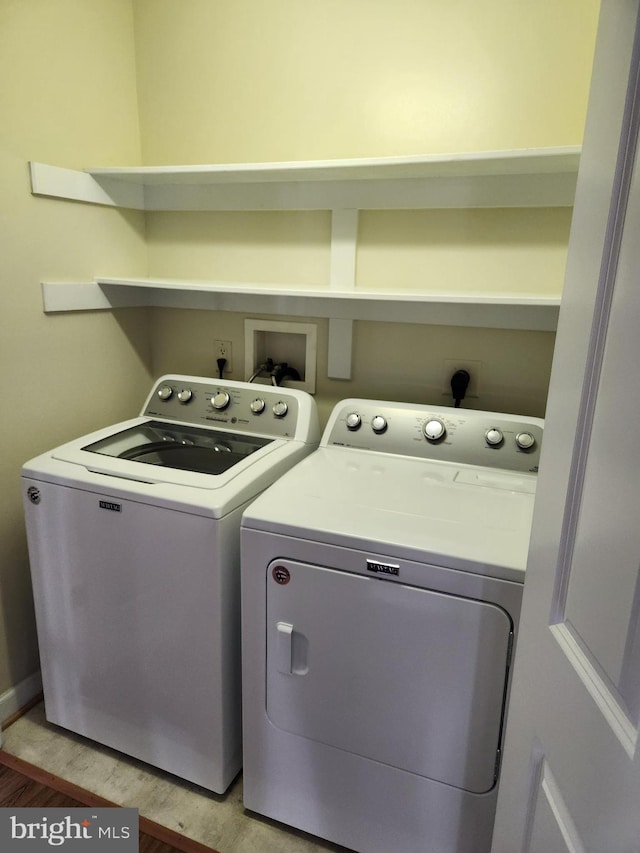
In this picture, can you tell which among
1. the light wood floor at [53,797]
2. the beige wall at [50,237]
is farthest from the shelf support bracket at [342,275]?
the light wood floor at [53,797]

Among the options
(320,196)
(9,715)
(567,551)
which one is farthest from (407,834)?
(320,196)

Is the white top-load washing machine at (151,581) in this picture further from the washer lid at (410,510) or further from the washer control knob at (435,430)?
the washer control knob at (435,430)

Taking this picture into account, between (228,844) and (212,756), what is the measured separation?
21 centimetres

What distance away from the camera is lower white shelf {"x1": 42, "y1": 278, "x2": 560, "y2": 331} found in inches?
60.8

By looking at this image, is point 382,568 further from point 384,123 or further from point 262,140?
point 262,140

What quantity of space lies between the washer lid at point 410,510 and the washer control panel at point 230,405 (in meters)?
0.23

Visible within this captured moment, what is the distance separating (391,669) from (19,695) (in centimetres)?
134

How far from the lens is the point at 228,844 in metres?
1.42

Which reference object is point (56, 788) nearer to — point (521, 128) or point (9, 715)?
point (9, 715)

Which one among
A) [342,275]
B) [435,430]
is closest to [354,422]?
[435,430]

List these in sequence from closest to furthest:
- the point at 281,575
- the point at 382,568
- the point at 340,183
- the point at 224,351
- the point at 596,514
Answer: the point at 596,514, the point at 382,568, the point at 281,575, the point at 340,183, the point at 224,351

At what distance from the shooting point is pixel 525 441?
4.95 feet

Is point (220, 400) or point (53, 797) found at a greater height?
point (220, 400)

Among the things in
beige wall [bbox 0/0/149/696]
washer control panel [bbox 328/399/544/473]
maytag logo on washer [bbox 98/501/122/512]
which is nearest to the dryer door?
maytag logo on washer [bbox 98/501/122/512]
